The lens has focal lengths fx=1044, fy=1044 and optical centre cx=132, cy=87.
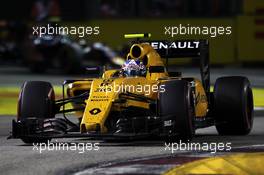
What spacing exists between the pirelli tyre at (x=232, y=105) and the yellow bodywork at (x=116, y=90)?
20 cm

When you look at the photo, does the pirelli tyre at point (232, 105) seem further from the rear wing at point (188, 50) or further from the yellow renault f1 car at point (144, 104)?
the rear wing at point (188, 50)

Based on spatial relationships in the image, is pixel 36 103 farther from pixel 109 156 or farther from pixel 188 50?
pixel 188 50

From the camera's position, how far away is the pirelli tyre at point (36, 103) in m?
12.5

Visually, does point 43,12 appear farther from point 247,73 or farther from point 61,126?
point 61,126

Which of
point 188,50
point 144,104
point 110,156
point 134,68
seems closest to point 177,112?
point 144,104

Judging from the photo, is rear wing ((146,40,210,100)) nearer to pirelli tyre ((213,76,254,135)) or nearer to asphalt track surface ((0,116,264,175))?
pirelli tyre ((213,76,254,135))

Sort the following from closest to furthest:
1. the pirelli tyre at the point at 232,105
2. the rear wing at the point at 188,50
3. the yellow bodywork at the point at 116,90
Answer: the yellow bodywork at the point at 116,90 < the pirelli tyre at the point at 232,105 < the rear wing at the point at 188,50

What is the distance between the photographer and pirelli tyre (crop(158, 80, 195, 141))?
11969mm

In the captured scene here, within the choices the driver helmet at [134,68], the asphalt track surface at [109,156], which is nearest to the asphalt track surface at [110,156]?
the asphalt track surface at [109,156]

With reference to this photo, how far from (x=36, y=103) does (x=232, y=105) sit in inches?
103

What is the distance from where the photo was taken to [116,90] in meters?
12.3

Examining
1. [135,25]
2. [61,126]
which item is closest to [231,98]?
[61,126]

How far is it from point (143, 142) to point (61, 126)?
1087 millimetres

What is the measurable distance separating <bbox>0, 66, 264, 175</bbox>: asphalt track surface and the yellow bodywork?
0.34 meters
